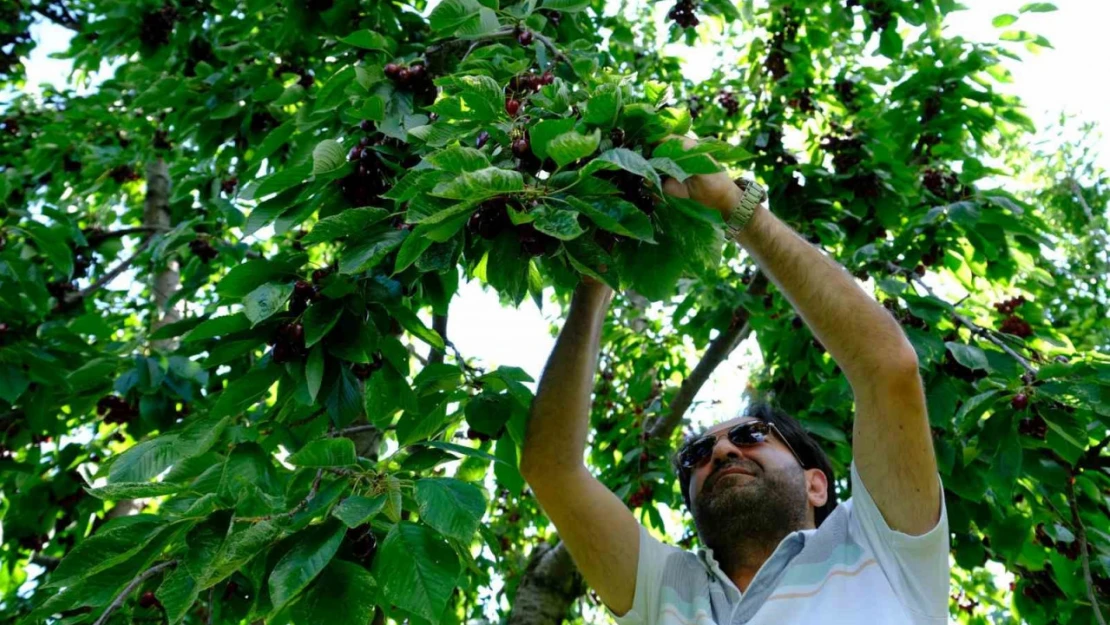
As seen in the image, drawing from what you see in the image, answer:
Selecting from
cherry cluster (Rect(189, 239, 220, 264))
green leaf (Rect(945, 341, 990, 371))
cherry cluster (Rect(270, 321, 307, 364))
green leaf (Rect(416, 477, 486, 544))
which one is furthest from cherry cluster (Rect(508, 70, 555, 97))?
cherry cluster (Rect(189, 239, 220, 264))

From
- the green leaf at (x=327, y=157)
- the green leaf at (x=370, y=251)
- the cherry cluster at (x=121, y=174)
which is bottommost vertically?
the green leaf at (x=370, y=251)

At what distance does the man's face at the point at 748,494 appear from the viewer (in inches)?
97.0

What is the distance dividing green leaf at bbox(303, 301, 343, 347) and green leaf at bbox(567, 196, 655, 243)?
75 cm

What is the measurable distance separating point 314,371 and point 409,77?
864 mm

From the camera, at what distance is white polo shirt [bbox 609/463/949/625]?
2.06 m

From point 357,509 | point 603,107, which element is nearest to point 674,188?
point 603,107

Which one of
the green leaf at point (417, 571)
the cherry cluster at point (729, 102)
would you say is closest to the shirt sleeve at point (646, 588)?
the green leaf at point (417, 571)

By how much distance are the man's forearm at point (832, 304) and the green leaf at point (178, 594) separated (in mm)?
1295

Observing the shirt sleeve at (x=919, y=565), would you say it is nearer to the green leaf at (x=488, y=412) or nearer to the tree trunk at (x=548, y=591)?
the green leaf at (x=488, y=412)

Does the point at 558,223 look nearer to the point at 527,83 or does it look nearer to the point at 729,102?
the point at 527,83

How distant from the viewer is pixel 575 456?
2480mm

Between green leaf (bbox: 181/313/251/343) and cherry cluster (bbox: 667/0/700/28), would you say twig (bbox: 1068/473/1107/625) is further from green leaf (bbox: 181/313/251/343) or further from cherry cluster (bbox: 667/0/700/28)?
green leaf (bbox: 181/313/251/343)

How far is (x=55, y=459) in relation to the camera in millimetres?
4152

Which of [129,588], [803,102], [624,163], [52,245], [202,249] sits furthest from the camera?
[803,102]
